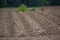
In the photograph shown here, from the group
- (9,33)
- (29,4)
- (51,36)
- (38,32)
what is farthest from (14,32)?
(29,4)

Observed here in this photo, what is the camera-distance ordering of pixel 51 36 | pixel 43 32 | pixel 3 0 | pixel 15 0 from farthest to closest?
1. pixel 15 0
2. pixel 3 0
3. pixel 43 32
4. pixel 51 36

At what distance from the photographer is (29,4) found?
41.3m

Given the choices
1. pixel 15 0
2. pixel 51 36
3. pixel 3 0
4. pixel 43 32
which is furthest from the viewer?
pixel 15 0

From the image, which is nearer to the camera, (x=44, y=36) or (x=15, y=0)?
(x=44, y=36)

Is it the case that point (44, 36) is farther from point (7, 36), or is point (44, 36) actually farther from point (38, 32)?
point (7, 36)

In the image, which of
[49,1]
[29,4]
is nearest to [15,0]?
[29,4]

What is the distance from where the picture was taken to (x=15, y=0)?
4122cm

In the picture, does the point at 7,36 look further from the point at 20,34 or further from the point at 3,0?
the point at 3,0

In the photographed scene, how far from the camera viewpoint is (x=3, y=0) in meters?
36.4

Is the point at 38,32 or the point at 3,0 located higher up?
the point at 38,32

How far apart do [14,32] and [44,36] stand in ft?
6.36

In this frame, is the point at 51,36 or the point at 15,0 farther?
the point at 15,0

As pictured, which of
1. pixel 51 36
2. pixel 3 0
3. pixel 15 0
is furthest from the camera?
pixel 15 0

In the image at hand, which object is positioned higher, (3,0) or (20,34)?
(20,34)
